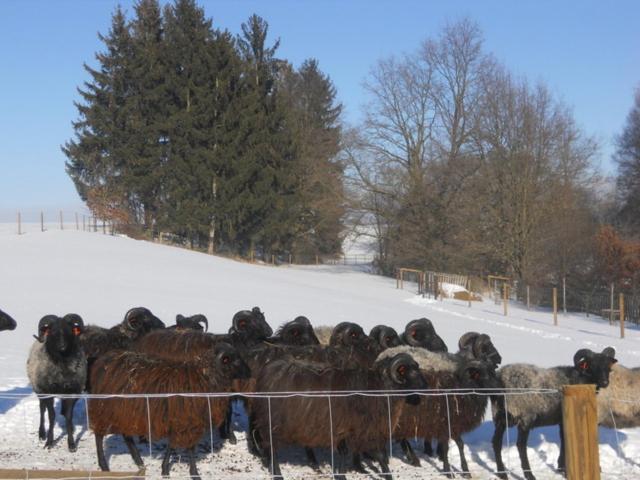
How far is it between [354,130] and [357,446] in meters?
41.8

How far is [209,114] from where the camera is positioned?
154ft

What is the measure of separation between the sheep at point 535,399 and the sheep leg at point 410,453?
884 mm

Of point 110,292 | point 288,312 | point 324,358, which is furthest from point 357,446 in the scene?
point 110,292

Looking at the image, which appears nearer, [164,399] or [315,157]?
[164,399]

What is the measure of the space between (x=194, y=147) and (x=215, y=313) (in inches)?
1056

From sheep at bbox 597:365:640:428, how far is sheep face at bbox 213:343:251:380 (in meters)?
4.34

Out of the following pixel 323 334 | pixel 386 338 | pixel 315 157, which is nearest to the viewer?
pixel 386 338

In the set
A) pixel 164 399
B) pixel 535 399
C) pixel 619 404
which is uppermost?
pixel 164 399

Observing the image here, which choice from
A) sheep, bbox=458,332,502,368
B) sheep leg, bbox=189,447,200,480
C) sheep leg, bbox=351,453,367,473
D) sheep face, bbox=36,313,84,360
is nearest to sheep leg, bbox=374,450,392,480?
sheep leg, bbox=351,453,367,473

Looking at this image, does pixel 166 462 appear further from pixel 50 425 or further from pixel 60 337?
pixel 60 337

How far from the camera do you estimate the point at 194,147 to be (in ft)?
155

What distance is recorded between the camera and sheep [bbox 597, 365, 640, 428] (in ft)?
29.6

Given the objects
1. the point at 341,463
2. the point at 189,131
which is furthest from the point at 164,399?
the point at 189,131

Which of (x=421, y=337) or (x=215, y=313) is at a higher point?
(x=421, y=337)
